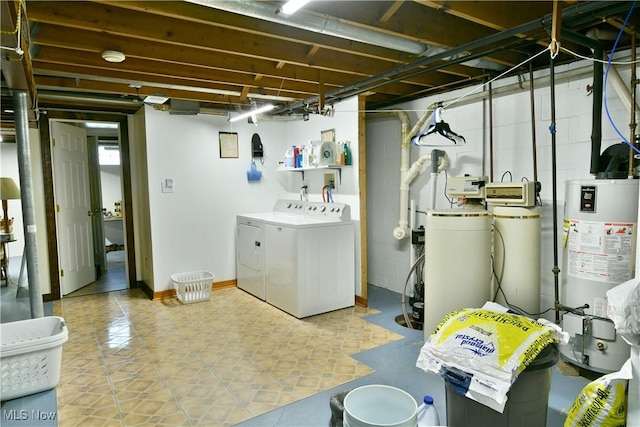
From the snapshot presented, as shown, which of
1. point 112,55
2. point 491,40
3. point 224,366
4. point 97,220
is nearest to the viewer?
point 491,40

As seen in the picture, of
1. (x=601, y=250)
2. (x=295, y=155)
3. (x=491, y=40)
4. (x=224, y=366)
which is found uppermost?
(x=491, y=40)

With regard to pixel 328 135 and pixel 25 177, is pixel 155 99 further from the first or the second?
pixel 328 135

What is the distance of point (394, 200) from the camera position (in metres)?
4.81

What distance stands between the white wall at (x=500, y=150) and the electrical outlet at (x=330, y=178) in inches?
25.6

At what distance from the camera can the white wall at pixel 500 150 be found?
3.03 metres

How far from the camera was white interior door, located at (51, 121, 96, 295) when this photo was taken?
4801 millimetres

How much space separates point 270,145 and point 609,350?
4343 mm

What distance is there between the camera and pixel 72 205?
16.5 ft

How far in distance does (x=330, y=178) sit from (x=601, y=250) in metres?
2.87

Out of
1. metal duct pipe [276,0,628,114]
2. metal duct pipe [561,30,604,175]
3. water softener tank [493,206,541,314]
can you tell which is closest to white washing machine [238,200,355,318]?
metal duct pipe [276,0,628,114]

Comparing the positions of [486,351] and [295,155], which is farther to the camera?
[295,155]

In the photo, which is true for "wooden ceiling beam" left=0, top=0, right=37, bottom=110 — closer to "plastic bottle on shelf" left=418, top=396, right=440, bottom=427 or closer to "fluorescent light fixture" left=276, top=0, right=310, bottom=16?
"fluorescent light fixture" left=276, top=0, right=310, bottom=16

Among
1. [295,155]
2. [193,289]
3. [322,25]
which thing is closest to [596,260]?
[322,25]

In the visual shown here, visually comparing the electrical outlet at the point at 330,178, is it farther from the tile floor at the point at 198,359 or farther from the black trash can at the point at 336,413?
the black trash can at the point at 336,413
